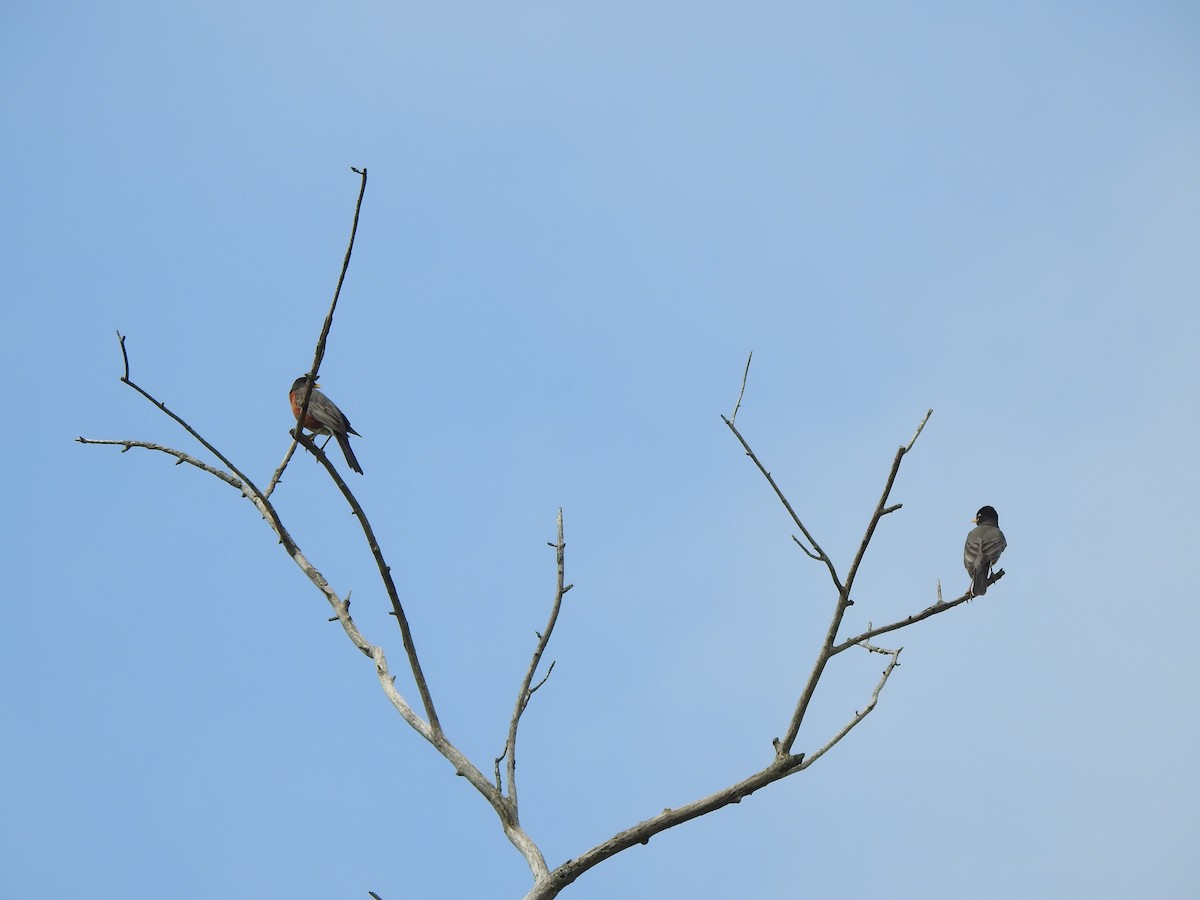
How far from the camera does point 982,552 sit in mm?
10930

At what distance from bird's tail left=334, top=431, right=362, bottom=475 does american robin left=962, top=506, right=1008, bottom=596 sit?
17.8 feet

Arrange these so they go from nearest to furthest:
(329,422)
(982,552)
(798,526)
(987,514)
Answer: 1. (798,526)
2. (329,422)
3. (982,552)
4. (987,514)

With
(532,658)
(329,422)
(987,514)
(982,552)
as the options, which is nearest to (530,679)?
(532,658)

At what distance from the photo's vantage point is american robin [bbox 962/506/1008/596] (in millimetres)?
10445

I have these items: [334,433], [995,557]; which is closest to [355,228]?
[334,433]

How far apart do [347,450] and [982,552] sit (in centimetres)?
593

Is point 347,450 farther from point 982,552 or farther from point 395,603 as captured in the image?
point 982,552

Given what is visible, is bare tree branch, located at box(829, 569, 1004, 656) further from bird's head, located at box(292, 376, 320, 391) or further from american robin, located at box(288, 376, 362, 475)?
bird's head, located at box(292, 376, 320, 391)

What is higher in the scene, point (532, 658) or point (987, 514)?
point (987, 514)

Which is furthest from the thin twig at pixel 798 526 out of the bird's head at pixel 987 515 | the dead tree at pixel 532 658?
the bird's head at pixel 987 515

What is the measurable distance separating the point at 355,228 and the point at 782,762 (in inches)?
123

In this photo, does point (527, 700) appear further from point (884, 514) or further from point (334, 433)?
point (334, 433)

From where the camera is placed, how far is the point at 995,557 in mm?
11023

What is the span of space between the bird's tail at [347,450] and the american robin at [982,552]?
5433mm
